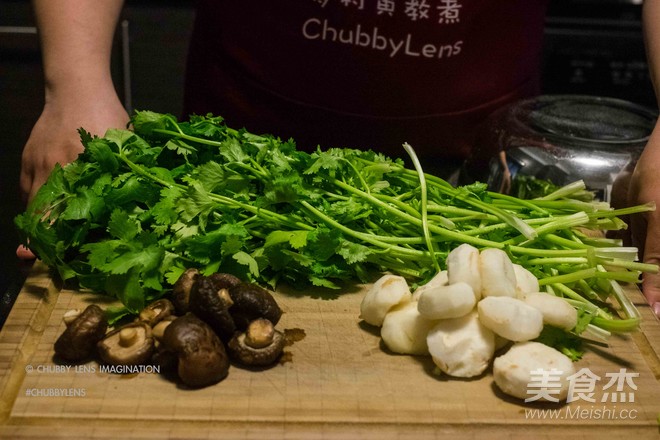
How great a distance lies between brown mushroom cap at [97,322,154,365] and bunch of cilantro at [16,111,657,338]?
13 centimetres

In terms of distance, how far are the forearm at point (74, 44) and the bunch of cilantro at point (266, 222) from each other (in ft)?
0.85

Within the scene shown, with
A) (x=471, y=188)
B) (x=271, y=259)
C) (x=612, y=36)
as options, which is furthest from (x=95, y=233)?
(x=612, y=36)

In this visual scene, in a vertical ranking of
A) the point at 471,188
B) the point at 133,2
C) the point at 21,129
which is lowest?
the point at 21,129

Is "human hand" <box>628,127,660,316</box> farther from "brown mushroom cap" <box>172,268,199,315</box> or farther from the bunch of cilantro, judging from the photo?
"brown mushroom cap" <box>172,268,199,315</box>

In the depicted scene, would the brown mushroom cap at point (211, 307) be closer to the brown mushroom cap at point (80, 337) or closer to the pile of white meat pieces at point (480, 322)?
the brown mushroom cap at point (80, 337)

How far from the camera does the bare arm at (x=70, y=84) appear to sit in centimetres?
193

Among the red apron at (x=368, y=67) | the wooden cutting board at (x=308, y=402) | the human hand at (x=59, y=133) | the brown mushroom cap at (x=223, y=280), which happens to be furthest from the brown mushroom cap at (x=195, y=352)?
the red apron at (x=368, y=67)

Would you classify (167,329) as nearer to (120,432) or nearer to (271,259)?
(120,432)

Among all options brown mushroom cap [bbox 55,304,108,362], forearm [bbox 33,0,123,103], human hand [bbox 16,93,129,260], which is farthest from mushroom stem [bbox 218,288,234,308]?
forearm [bbox 33,0,123,103]

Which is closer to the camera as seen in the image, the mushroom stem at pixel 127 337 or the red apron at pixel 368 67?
the mushroom stem at pixel 127 337

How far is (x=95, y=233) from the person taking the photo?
5.77ft

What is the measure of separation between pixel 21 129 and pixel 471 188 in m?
2.58

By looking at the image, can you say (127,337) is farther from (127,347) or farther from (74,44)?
(74,44)

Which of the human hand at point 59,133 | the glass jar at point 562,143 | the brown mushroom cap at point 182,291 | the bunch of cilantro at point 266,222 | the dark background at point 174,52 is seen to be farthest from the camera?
the dark background at point 174,52
